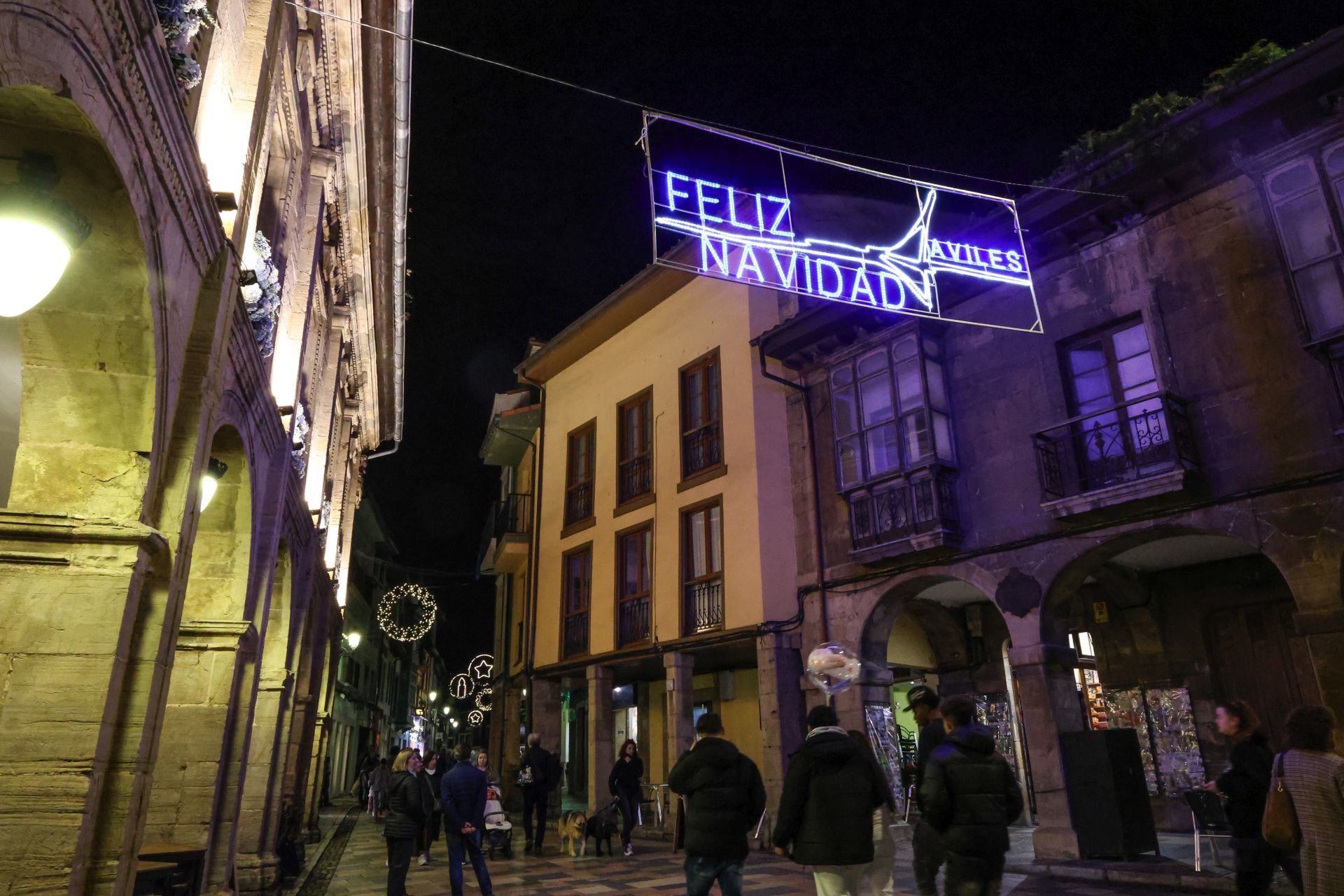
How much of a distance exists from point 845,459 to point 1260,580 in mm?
5825

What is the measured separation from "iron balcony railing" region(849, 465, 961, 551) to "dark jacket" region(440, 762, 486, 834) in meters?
6.85

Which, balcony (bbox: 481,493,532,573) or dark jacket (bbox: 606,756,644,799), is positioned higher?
balcony (bbox: 481,493,532,573)

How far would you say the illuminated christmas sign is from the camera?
335 inches

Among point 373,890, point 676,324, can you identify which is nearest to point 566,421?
point 676,324

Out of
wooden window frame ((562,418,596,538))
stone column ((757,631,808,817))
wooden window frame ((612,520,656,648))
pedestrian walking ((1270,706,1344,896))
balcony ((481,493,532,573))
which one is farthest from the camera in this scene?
balcony ((481,493,532,573))

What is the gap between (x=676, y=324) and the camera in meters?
18.1

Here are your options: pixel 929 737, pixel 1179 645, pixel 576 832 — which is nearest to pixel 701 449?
pixel 576 832

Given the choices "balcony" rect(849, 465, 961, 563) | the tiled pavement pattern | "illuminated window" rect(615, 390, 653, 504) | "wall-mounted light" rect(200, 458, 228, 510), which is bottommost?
the tiled pavement pattern

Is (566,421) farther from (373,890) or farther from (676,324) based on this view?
(373,890)

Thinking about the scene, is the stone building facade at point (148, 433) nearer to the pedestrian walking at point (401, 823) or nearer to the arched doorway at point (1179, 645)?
the pedestrian walking at point (401, 823)

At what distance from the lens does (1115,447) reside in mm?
10469

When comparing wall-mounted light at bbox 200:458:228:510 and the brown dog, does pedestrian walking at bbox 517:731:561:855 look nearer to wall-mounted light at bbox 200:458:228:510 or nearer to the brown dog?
the brown dog

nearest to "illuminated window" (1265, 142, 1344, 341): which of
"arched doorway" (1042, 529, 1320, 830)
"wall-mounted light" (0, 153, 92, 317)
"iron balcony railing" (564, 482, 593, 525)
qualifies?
"arched doorway" (1042, 529, 1320, 830)

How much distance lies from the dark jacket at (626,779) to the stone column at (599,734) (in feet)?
13.7
